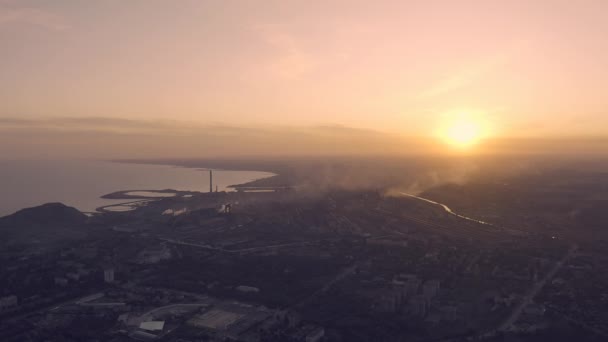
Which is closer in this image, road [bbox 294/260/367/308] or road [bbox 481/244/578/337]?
road [bbox 481/244/578/337]

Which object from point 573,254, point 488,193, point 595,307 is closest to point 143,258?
point 595,307

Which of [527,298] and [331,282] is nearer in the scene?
[527,298]

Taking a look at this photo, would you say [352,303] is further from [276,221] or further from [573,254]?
[276,221]

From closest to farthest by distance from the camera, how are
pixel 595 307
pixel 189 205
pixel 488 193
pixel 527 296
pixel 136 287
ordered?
1. pixel 595 307
2. pixel 527 296
3. pixel 136 287
4. pixel 189 205
5. pixel 488 193

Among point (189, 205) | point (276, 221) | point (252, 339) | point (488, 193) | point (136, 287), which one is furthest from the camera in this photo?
point (488, 193)

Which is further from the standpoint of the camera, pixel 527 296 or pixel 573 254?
pixel 573 254

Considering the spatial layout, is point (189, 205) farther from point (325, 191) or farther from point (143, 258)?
point (143, 258)

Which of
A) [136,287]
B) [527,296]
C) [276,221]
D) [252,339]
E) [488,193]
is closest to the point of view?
[252,339]

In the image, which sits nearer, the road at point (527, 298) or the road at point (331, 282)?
the road at point (527, 298)

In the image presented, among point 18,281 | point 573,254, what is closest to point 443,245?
point 573,254
